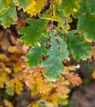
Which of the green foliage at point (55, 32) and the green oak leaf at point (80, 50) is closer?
the green foliage at point (55, 32)

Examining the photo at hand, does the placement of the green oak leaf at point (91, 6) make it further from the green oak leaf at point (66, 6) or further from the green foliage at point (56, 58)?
the green foliage at point (56, 58)

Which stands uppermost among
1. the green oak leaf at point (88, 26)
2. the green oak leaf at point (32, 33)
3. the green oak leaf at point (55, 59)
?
the green oak leaf at point (88, 26)

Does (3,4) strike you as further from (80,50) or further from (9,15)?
(80,50)

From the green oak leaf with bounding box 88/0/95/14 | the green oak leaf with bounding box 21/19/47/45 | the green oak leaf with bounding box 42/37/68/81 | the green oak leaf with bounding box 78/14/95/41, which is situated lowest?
the green oak leaf with bounding box 42/37/68/81

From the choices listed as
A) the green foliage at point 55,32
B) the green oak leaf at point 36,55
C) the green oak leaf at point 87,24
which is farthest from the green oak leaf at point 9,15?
the green oak leaf at point 87,24

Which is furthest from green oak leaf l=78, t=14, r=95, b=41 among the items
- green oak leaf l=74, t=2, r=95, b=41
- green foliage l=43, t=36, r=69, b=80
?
green foliage l=43, t=36, r=69, b=80

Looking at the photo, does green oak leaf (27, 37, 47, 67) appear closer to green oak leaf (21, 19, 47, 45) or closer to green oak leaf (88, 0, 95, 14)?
green oak leaf (21, 19, 47, 45)
